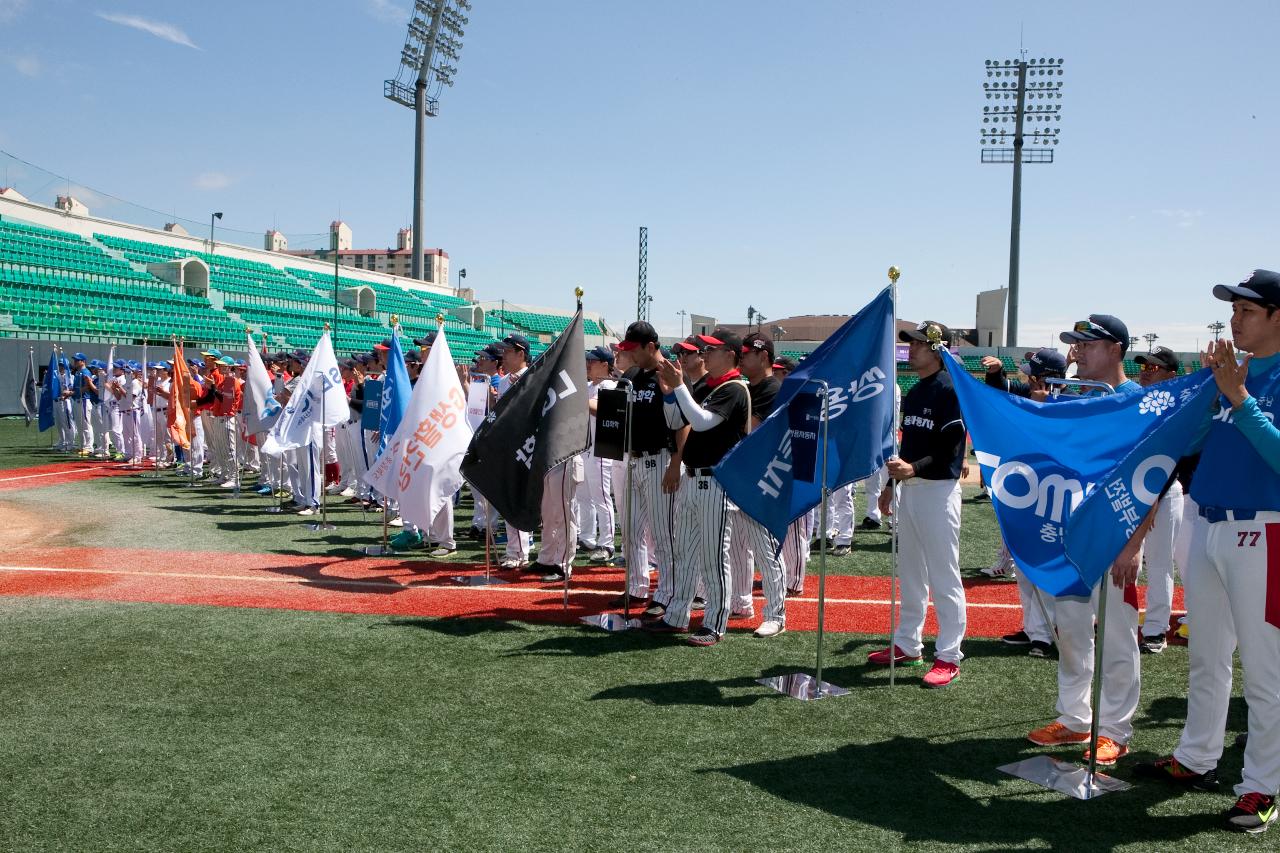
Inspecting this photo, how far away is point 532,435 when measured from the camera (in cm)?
799

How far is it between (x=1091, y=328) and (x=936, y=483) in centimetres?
146

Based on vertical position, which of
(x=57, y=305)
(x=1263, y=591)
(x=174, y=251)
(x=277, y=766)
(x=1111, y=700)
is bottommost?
(x=277, y=766)

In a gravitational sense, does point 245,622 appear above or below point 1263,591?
below

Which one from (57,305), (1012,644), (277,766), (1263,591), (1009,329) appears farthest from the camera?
(1009,329)

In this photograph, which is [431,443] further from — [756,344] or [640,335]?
[756,344]

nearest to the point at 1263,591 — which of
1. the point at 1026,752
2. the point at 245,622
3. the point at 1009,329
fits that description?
the point at 1026,752

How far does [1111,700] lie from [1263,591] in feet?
3.74

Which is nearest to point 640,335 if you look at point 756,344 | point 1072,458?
point 756,344

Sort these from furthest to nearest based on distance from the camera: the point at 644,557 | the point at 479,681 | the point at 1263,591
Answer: the point at 644,557
the point at 479,681
the point at 1263,591

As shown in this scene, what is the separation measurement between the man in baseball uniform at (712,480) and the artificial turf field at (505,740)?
17.4 inches

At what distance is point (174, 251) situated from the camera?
1558 inches

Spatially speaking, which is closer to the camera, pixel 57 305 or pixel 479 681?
pixel 479 681

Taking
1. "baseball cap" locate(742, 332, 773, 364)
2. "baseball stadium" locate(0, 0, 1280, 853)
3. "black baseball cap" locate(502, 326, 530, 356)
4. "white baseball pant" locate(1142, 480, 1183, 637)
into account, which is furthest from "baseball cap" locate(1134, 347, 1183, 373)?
"black baseball cap" locate(502, 326, 530, 356)

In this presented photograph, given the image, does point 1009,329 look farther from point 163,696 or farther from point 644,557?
point 163,696
